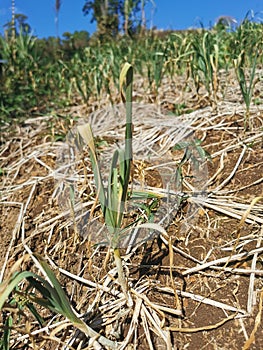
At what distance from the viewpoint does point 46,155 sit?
170 centimetres

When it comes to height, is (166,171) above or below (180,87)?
below

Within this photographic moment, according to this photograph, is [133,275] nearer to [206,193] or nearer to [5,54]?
[206,193]

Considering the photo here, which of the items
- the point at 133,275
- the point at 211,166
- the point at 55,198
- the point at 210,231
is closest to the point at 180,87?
the point at 211,166

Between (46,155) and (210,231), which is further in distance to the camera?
(46,155)

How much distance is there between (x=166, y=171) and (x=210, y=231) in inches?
13.7

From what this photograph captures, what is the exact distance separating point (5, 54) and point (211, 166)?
2.07 meters

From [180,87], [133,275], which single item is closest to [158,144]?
[133,275]

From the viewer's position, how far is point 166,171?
128 cm

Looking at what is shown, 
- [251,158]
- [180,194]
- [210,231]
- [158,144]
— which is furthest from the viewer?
[158,144]

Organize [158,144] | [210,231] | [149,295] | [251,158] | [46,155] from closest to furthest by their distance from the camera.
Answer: [149,295], [210,231], [251,158], [158,144], [46,155]

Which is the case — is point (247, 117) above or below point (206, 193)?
above

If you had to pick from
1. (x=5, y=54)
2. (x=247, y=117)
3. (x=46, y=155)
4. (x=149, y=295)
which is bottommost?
(x=149, y=295)

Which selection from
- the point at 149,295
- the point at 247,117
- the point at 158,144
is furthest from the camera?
the point at 158,144

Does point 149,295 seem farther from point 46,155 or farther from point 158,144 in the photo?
point 46,155
